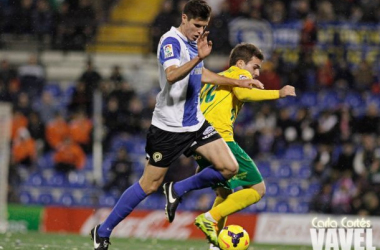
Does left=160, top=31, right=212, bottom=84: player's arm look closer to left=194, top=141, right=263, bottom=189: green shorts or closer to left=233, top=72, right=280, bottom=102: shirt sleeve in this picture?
left=233, top=72, right=280, bottom=102: shirt sleeve

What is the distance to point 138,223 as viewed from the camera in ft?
51.8

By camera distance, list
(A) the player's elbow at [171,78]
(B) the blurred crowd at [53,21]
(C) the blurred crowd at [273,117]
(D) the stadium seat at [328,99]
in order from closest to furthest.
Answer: (A) the player's elbow at [171,78], (C) the blurred crowd at [273,117], (D) the stadium seat at [328,99], (B) the blurred crowd at [53,21]

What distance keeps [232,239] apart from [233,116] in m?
1.56

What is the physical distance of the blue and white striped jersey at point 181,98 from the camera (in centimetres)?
858

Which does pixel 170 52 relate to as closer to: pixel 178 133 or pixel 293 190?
pixel 178 133

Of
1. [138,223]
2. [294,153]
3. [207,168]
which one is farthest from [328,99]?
[207,168]

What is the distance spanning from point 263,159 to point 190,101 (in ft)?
29.5

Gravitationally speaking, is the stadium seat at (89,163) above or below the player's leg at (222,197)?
below

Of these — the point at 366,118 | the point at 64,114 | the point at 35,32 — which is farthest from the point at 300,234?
the point at 35,32

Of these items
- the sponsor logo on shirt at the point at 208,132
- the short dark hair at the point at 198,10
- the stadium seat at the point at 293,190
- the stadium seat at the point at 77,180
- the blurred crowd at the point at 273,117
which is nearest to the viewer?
the short dark hair at the point at 198,10

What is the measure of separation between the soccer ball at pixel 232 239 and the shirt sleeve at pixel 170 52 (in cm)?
185

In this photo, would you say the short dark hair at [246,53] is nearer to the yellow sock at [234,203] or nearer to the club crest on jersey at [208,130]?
the club crest on jersey at [208,130]

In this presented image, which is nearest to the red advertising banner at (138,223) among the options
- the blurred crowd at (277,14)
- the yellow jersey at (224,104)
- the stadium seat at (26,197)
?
the stadium seat at (26,197)

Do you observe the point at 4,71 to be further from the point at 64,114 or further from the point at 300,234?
the point at 300,234
